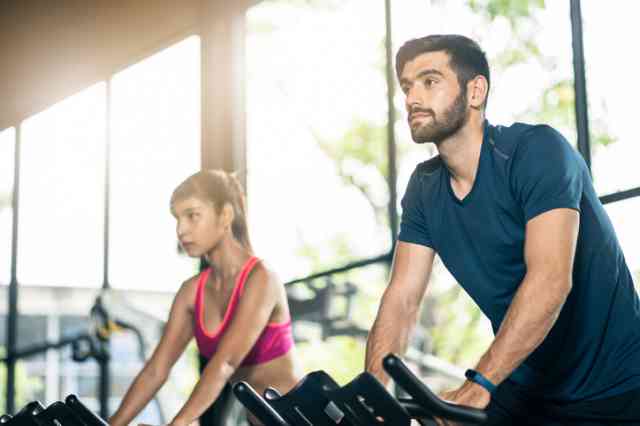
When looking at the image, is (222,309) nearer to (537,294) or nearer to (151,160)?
(537,294)

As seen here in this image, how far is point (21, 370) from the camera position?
6125 millimetres

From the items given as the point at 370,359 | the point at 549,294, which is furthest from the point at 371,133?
the point at 549,294

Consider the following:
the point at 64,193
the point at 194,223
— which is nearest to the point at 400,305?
the point at 194,223

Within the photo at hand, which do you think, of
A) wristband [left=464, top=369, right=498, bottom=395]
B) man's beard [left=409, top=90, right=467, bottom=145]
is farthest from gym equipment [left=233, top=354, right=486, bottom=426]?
man's beard [left=409, top=90, right=467, bottom=145]

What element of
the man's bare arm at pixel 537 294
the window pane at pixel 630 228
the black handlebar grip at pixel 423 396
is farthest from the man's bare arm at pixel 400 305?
the window pane at pixel 630 228

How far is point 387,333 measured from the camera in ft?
7.47

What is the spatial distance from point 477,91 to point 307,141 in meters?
2.30

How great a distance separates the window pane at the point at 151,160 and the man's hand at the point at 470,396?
3.26 meters

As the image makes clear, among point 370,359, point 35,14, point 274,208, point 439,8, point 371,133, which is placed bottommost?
point 370,359

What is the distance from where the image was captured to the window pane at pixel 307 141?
438 centimetres

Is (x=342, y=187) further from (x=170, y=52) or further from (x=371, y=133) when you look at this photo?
(x=170, y=52)

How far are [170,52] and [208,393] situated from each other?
8.03ft

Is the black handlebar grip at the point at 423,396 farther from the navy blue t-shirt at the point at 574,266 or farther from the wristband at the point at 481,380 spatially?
the navy blue t-shirt at the point at 574,266

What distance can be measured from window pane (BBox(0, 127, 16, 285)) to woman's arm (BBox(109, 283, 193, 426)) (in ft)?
9.08
